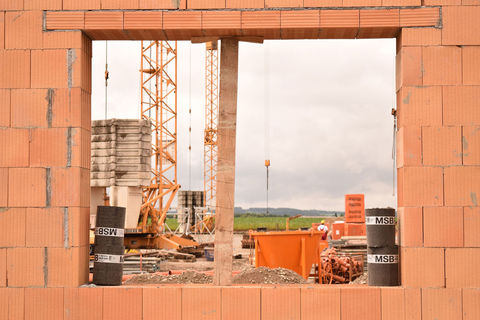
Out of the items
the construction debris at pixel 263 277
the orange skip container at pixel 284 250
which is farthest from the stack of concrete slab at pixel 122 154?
the construction debris at pixel 263 277

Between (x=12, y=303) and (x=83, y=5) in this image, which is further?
(x=83, y=5)

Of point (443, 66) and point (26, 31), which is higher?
point (26, 31)

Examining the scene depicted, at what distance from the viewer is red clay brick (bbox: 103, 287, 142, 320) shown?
24.3 feet

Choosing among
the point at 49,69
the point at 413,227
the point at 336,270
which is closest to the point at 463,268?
the point at 413,227

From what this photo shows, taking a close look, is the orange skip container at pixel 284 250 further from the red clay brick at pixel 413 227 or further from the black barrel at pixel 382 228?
the red clay brick at pixel 413 227

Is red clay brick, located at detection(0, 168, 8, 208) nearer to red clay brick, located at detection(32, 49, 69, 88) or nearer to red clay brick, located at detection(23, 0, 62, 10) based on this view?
red clay brick, located at detection(32, 49, 69, 88)

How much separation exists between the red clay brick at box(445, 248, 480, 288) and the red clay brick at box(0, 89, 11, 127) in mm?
5958

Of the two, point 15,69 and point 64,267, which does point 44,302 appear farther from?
point 15,69

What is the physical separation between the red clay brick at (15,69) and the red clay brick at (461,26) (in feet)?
17.9

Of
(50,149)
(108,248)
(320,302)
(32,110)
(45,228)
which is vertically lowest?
(320,302)

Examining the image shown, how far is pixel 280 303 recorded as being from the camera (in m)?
7.32

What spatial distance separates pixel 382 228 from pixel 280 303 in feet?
5.57

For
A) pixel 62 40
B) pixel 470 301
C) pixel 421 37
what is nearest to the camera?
pixel 470 301

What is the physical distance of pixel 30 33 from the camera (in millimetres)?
7621
